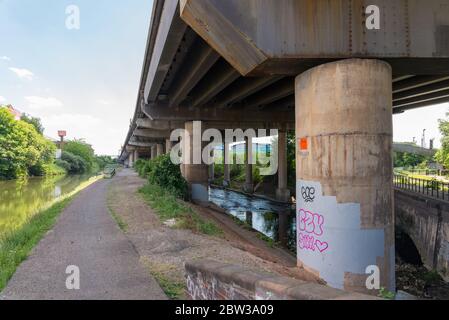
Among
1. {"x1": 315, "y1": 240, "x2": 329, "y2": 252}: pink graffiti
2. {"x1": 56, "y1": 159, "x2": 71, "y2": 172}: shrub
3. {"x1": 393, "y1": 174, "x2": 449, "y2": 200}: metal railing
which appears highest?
{"x1": 56, "y1": 159, "x2": 71, "y2": 172}: shrub

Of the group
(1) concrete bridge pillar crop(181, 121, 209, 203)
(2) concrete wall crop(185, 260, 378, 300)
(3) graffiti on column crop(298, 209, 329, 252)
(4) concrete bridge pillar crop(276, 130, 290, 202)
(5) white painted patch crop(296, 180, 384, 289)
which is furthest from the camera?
(4) concrete bridge pillar crop(276, 130, 290, 202)

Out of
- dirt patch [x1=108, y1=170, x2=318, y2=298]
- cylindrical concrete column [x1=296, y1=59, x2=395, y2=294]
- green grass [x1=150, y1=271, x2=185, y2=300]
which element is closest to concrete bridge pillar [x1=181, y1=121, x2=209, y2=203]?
dirt patch [x1=108, y1=170, x2=318, y2=298]

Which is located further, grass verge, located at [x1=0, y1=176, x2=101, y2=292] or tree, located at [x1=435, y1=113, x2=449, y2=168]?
tree, located at [x1=435, y1=113, x2=449, y2=168]

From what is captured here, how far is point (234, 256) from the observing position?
8.23 meters

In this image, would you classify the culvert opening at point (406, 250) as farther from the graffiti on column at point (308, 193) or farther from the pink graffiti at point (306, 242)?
the graffiti on column at point (308, 193)

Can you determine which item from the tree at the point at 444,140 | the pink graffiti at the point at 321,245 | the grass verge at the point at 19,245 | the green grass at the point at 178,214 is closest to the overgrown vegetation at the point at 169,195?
the green grass at the point at 178,214

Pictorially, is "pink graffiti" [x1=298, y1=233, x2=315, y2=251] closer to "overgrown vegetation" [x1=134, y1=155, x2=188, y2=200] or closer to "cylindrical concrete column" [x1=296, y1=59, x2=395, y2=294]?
"cylindrical concrete column" [x1=296, y1=59, x2=395, y2=294]

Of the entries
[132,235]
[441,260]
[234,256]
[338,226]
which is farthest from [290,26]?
[441,260]

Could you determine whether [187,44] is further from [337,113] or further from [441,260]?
[441,260]

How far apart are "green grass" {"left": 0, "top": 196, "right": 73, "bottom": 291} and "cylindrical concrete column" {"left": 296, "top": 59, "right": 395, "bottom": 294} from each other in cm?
637

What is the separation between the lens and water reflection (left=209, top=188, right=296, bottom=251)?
1789 centimetres

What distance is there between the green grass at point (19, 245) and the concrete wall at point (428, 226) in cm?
1399

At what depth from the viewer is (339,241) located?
760 centimetres
